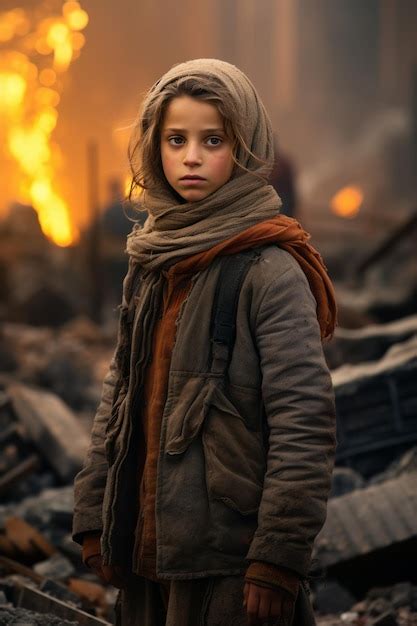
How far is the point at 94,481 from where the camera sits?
3.24 metres

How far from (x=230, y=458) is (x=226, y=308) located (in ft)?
1.28

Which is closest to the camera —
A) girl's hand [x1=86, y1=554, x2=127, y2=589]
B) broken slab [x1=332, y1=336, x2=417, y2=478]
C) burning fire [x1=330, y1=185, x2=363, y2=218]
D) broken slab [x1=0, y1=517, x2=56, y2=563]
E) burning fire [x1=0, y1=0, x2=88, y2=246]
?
girl's hand [x1=86, y1=554, x2=127, y2=589]

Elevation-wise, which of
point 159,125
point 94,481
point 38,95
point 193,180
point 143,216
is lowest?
point 94,481

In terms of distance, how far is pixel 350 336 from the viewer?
782 cm

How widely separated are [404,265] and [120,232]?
4.83m

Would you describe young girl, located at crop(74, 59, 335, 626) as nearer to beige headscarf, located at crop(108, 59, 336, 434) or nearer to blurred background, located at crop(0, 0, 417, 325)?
beige headscarf, located at crop(108, 59, 336, 434)

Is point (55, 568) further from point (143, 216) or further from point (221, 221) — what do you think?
point (143, 216)

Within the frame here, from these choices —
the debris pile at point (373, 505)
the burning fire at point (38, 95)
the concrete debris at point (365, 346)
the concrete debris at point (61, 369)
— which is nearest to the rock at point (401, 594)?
the debris pile at point (373, 505)

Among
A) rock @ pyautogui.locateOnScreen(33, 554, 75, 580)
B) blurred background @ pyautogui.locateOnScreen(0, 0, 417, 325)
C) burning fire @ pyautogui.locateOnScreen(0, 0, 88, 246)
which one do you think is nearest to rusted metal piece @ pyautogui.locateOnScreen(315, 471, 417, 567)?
rock @ pyautogui.locateOnScreen(33, 554, 75, 580)

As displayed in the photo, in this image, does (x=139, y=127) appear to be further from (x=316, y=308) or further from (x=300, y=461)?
(x=300, y=461)

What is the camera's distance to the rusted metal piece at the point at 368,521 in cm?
503

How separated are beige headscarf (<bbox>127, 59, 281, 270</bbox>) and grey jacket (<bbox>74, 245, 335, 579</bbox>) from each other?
0.09 m

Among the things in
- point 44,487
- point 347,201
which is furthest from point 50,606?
point 347,201

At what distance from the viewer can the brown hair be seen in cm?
289
